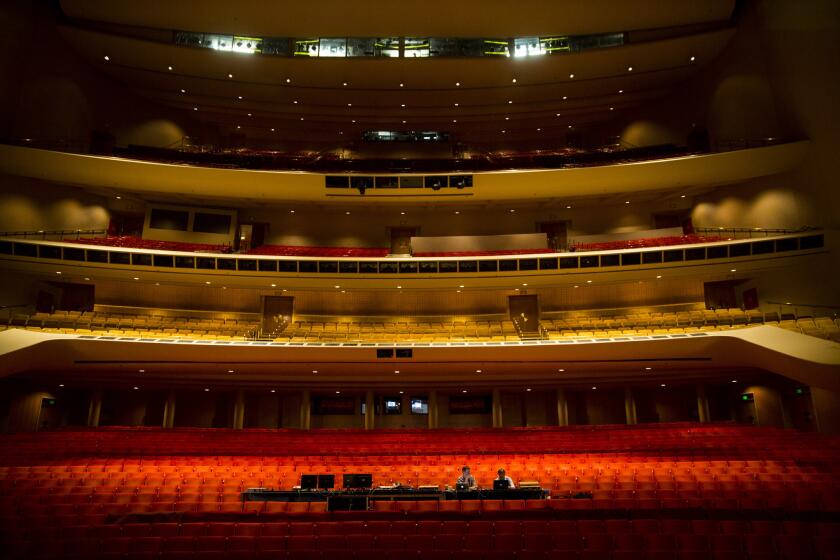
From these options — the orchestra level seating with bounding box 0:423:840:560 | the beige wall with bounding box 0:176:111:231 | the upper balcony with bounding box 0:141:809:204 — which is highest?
the upper balcony with bounding box 0:141:809:204

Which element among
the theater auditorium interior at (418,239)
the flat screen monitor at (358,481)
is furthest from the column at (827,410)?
the flat screen monitor at (358,481)

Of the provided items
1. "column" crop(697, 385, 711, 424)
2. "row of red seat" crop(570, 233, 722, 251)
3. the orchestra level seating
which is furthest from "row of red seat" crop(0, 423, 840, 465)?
"row of red seat" crop(570, 233, 722, 251)

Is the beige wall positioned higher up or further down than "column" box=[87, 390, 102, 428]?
higher up

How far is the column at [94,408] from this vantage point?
1411 centimetres

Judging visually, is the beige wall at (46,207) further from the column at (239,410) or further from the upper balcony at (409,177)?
the column at (239,410)

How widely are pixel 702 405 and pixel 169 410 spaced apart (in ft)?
48.2

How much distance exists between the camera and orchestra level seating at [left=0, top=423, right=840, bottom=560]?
4.96 metres

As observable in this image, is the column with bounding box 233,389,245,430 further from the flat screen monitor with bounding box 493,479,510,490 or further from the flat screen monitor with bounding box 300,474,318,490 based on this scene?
the flat screen monitor with bounding box 493,479,510,490

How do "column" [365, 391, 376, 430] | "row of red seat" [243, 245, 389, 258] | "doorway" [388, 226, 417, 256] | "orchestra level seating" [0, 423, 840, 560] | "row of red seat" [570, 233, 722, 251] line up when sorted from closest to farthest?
1. "orchestra level seating" [0, 423, 840, 560]
2. "column" [365, 391, 376, 430]
3. "row of red seat" [570, 233, 722, 251]
4. "row of red seat" [243, 245, 389, 258]
5. "doorway" [388, 226, 417, 256]

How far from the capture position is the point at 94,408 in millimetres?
14297

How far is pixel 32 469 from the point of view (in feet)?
26.7

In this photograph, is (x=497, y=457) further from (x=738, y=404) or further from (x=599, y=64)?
(x=599, y=64)

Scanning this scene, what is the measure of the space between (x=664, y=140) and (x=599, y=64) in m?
3.73

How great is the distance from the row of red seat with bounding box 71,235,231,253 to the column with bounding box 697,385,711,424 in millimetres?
14306
